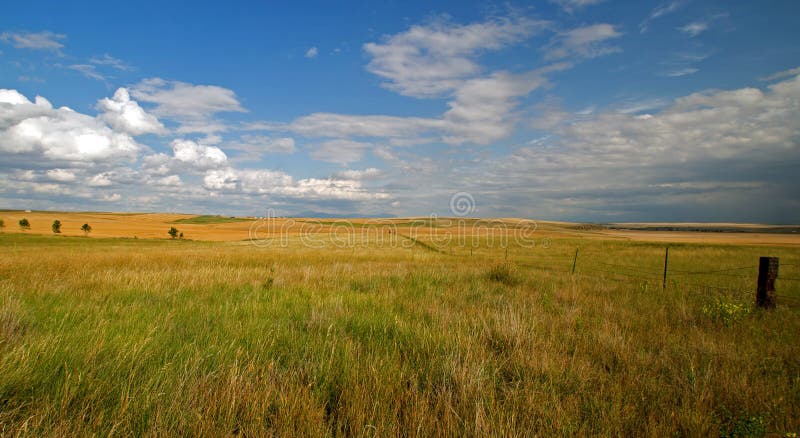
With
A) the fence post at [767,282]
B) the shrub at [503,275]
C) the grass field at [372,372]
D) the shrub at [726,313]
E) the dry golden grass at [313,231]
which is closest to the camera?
the grass field at [372,372]

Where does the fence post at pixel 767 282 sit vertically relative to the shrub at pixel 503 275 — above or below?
above

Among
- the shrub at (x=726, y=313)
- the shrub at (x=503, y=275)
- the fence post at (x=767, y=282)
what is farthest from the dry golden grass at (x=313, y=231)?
the shrub at (x=726, y=313)

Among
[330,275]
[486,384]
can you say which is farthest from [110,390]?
[330,275]

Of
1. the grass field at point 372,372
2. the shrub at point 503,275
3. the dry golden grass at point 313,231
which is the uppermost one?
the grass field at point 372,372

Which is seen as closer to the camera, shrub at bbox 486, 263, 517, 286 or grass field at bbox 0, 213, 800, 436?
grass field at bbox 0, 213, 800, 436

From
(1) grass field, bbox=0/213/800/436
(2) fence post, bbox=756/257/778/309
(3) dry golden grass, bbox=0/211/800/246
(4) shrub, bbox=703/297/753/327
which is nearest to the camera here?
(1) grass field, bbox=0/213/800/436

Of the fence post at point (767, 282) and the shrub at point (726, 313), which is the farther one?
the fence post at point (767, 282)

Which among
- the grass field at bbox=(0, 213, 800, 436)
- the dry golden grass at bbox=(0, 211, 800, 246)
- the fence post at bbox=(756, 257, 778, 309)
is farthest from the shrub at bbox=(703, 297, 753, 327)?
the dry golden grass at bbox=(0, 211, 800, 246)

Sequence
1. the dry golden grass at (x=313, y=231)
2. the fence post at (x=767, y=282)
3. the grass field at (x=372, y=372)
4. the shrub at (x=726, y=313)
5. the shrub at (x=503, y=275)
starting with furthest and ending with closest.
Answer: the dry golden grass at (x=313, y=231) → the shrub at (x=503, y=275) → the fence post at (x=767, y=282) → the shrub at (x=726, y=313) → the grass field at (x=372, y=372)

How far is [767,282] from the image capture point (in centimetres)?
820

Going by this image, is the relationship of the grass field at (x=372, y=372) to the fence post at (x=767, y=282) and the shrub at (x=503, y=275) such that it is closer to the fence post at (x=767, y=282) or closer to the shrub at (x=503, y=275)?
the fence post at (x=767, y=282)

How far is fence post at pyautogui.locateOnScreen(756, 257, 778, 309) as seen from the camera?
26.5 ft

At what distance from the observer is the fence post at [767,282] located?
8078mm

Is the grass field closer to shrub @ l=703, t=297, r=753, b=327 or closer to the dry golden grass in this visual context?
shrub @ l=703, t=297, r=753, b=327
